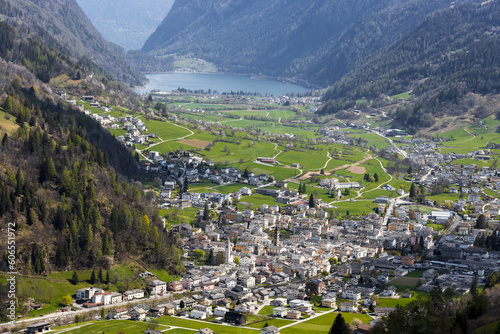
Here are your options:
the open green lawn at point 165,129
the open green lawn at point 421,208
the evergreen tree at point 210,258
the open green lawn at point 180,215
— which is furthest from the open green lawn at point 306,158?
the evergreen tree at point 210,258

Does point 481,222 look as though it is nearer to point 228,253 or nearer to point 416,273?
point 416,273

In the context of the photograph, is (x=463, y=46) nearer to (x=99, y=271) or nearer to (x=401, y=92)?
(x=401, y=92)

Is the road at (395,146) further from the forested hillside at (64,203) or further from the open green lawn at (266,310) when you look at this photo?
the open green lawn at (266,310)

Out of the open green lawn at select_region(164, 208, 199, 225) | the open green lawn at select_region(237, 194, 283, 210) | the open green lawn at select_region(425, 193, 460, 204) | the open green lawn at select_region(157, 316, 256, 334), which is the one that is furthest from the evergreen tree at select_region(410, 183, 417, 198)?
the open green lawn at select_region(157, 316, 256, 334)

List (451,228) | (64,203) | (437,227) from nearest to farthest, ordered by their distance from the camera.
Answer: (64,203), (451,228), (437,227)

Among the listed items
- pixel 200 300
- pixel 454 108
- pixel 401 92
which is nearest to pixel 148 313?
pixel 200 300

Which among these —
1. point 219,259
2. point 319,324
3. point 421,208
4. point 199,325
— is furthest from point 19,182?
point 421,208
